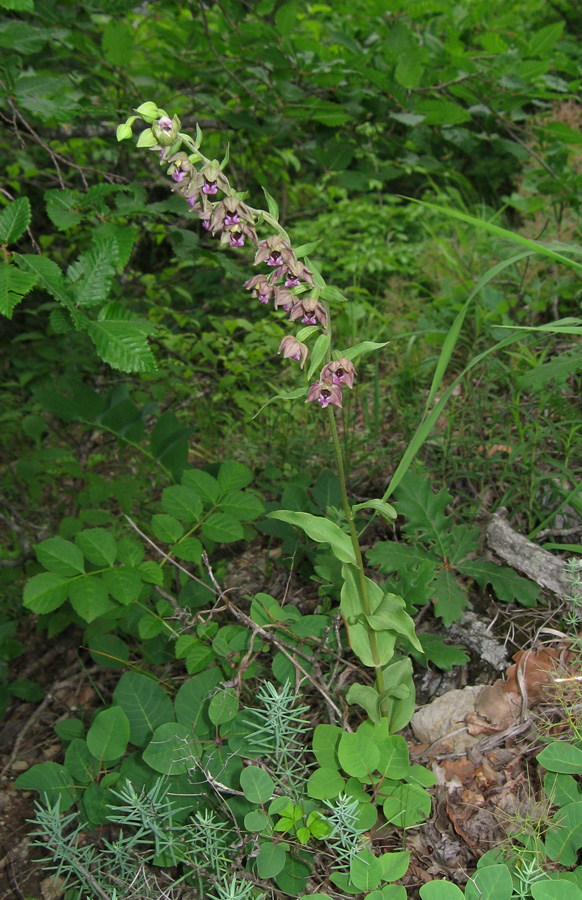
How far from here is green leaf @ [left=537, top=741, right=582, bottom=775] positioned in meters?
1.26

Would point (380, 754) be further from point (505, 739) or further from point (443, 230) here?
point (443, 230)

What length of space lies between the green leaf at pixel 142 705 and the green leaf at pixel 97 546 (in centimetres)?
30

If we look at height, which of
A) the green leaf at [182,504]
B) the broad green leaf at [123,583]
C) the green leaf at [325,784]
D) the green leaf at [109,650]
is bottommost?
the green leaf at [109,650]

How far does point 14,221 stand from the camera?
1.46 metres

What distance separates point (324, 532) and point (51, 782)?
0.87 metres

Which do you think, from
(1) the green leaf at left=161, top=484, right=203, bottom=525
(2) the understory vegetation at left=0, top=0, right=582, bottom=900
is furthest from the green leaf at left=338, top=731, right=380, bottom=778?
(1) the green leaf at left=161, top=484, right=203, bottom=525

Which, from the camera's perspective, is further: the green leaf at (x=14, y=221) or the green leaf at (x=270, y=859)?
the green leaf at (x=14, y=221)

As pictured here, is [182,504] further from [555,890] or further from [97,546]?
[555,890]

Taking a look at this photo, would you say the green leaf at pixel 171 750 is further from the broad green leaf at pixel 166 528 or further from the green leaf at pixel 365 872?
the broad green leaf at pixel 166 528

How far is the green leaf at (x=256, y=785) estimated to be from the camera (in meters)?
1.25

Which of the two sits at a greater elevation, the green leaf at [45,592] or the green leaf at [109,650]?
the green leaf at [45,592]

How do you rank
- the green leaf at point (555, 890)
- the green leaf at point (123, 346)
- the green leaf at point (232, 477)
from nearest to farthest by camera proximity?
the green leaf at point (555, 890)
the green leaf at point (123, 346)
the green leaf at point (232, 477)

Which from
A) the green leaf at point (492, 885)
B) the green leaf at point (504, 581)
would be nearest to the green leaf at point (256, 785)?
the green leaf at point (492, 885)

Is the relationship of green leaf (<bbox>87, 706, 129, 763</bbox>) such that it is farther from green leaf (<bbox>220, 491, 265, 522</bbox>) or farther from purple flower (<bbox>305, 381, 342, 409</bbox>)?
purple flower (<bbox>305, 381, 342, 409</bbox>)
